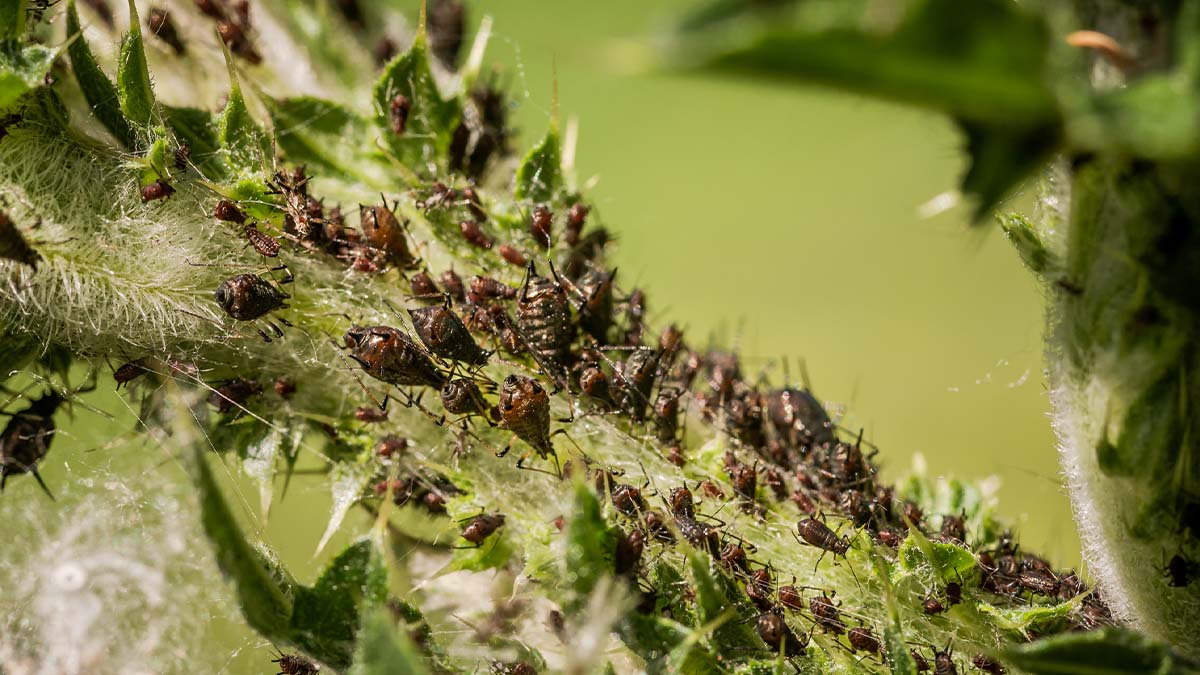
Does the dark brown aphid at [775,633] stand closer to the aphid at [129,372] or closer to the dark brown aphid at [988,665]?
the dark brown aphid at [988,665]

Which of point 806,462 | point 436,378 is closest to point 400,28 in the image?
point 436,378

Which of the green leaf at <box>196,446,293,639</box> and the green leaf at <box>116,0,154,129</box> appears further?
the green leaf at <box>116,0,154,129</box>

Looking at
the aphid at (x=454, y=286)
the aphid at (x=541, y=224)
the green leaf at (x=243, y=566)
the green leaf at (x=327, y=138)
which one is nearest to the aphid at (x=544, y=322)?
the aphid at (x=454, y=286)

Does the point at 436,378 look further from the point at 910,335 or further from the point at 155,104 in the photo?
the point at 910,335

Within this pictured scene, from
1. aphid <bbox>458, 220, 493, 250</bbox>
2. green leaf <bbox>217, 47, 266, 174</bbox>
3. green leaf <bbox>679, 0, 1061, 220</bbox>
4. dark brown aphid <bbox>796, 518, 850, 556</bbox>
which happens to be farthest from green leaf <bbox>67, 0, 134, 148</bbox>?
dark brown aphid <bbox>796, 518, 850, 556</bbox>

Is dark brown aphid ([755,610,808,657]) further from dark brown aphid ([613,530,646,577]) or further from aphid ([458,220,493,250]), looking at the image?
aphid ([458,220,493,250])

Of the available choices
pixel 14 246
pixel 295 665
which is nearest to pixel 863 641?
pixel 295 665
